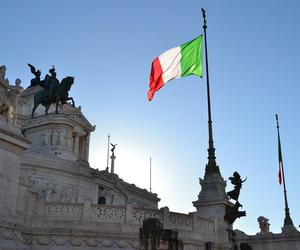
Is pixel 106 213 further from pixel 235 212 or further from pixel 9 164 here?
pixel 235 212

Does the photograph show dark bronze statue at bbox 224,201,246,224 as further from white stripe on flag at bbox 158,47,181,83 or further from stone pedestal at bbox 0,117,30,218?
white stripe on flag at bbox 158,47,181,83

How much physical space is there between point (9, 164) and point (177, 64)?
9528mm

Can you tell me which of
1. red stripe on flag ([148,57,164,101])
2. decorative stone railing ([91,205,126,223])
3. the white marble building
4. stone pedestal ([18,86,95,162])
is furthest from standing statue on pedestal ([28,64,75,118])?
decorative stone railing ([91,205,126,223])

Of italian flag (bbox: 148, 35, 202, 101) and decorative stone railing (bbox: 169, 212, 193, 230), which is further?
italian flag (bbox: 148, 35, 202, 101)

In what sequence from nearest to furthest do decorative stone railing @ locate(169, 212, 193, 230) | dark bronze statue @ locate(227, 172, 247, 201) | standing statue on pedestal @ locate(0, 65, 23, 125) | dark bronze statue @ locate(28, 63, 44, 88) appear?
1. dark bronze statue @ locate(227, 172, 247, 201)
2. decorative stone railing @ locate(169, 212, 193, 230)
3. standing statue on pedestal @ locate(0, 65, 23, 125)
4. dark bronze statue @ locate(28, 63, 44, 88)

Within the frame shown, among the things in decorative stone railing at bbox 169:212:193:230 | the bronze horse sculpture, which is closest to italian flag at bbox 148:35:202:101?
decorative stone railing at bbox 169:212:193:230

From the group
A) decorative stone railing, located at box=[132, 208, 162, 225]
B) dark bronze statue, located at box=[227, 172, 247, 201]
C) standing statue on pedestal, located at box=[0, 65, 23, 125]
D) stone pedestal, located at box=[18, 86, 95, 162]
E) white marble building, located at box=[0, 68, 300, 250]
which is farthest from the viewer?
stone pedestal, located at box=[18, 86, 95, 162]

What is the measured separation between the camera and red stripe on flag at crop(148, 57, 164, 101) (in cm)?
2245

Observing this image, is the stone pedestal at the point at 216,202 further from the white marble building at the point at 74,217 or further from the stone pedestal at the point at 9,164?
the stone pedestal at the point at 9,164

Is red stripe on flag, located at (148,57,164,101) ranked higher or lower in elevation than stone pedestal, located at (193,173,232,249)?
higher

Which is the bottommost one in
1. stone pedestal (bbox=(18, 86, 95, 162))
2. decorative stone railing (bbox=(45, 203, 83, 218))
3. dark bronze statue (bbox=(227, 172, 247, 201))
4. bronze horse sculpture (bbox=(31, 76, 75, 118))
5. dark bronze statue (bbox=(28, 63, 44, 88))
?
decorative stone railing (bbox=(45, 203, 83, 218))

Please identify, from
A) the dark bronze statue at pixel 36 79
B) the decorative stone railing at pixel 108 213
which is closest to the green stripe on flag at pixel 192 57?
the decorative stone railing at pixel 108 213

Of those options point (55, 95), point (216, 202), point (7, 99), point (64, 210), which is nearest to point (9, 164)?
point (64, 210)

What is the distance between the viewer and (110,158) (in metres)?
71.7
